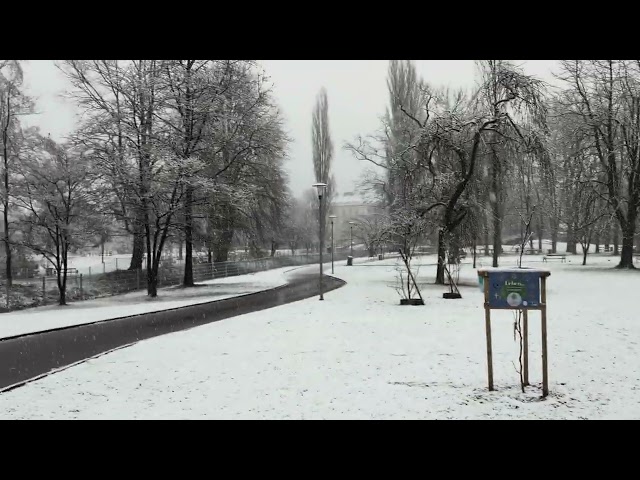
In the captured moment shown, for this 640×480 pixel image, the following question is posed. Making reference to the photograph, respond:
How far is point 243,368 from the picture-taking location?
6004 millimetres

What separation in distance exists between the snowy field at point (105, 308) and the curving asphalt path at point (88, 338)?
2.15 ft

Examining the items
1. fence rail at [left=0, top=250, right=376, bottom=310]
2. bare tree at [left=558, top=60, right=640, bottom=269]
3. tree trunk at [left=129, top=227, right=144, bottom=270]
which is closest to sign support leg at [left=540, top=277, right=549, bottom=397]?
tree trunk at [left=129, top=227, right=144, bottom=270]

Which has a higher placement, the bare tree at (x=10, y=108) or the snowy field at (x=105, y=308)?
the bare tree at (x=10, y=108)

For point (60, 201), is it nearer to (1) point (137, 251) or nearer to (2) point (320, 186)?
(1) point (137, 251)

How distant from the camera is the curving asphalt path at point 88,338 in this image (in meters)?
6.38

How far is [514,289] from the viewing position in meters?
4.84

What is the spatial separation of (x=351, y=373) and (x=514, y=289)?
199 cm

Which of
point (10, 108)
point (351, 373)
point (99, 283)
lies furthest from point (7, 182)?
point (351, 373)

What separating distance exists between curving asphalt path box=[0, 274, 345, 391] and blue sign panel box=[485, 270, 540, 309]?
4960 millimetres

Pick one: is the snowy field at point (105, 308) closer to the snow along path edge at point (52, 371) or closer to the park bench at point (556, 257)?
the snow along path edge at point (52, 371)

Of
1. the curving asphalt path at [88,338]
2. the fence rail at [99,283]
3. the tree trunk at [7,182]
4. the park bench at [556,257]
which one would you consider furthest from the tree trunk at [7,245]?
the park bench at [556,257]

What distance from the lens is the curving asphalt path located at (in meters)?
6.38
